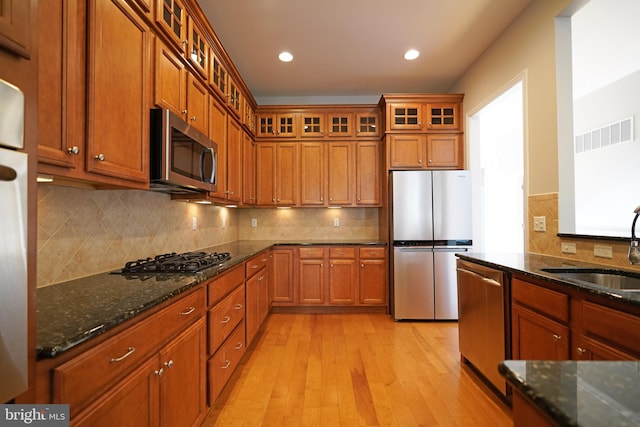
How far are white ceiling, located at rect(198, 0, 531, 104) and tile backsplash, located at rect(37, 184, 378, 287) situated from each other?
5.80 feet

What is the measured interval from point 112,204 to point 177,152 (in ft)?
1.63

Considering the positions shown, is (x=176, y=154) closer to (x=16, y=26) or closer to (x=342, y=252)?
(x=16, y=26)

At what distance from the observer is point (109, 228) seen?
176 centimetres

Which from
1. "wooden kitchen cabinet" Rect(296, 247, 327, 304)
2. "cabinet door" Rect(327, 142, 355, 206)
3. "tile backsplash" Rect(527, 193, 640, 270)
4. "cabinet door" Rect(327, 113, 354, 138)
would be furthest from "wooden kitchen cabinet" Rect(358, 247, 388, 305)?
"tile backsplash" Rect(527, 193, 640, 270)

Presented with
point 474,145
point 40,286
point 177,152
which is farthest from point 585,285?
point 474,145

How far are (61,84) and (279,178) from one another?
3.06 meters

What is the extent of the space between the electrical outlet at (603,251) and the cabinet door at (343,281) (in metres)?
2.42

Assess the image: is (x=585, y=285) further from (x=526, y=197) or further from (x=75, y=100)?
(x=75, y=100)

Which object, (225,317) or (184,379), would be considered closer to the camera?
(184,379)

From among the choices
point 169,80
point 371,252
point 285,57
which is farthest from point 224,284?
point 285,57

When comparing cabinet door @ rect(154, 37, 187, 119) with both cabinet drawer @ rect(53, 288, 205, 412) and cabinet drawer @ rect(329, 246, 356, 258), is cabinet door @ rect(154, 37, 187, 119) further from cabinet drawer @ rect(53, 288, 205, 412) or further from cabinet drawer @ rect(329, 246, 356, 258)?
cabinet drawer @ rect(329, 246, 356, 258)

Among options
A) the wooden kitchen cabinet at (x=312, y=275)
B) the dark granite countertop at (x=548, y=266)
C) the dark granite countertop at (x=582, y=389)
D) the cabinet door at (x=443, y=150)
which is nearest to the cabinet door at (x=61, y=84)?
the dark granite countertop at (x=582, y=389)

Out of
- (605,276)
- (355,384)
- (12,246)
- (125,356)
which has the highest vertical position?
(12,246)

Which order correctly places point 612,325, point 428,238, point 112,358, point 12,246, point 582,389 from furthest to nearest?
1. point 428,238
2. point 612,325
3. point 112,358
4. point 12,246
5. point 582,389
